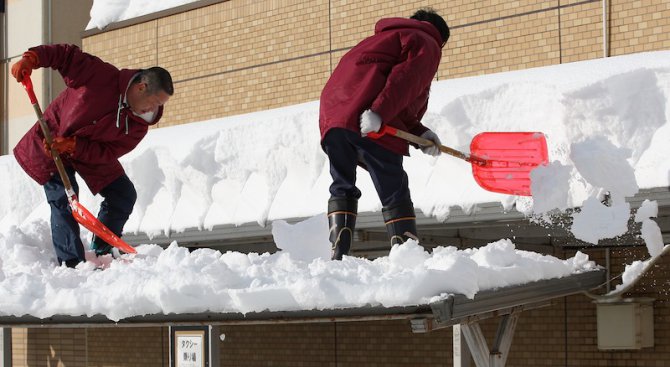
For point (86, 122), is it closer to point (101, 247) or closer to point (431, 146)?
point (101, 247)

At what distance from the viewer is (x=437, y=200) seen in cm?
705

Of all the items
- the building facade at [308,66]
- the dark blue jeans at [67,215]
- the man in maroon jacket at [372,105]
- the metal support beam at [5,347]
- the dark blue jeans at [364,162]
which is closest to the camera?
the man in maroon jacket at [372,105]

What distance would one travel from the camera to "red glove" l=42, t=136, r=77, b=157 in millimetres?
6598

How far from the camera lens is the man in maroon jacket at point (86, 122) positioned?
6.49m

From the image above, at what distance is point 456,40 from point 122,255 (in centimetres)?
402

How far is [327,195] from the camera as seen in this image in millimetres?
7891

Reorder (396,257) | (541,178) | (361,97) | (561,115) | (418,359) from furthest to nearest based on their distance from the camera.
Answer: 1. (418,359)
2. (561,115)
3. (541,178)
4. (361,97)
5. (396,257)

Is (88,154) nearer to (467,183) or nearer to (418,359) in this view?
(467,183)

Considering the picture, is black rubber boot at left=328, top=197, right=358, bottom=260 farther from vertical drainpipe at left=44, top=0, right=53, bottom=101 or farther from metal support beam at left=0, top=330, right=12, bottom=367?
vertical drainpipe at left=44, top=0, right=53, bottom=101

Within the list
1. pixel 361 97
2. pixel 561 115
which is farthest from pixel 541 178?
pixel 361 97

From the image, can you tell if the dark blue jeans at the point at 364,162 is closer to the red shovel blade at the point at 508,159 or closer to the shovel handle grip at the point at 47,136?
the red shovel blade at the point at 508,159

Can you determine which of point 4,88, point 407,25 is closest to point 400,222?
point 407,25

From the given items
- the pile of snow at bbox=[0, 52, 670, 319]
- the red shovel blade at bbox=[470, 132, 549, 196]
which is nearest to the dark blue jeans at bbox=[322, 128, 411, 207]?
the pile of snow at bbox=[0, 52, 670, 319]

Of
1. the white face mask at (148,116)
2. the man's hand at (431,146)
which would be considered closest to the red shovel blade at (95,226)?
the white face mask at (148,116)
